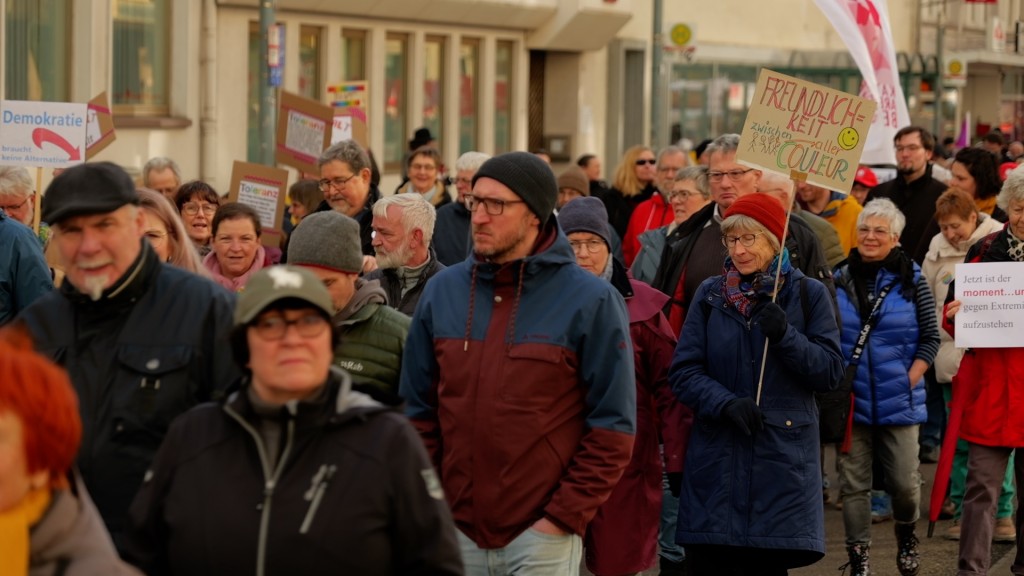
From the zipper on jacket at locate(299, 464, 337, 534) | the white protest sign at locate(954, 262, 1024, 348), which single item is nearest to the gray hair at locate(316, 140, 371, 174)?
the white protest sign at locate(954, 262, 1024, 348)

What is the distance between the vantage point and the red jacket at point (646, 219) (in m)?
12.6

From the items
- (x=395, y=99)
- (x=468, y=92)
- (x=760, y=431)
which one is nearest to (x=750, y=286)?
(x=760, y=431)

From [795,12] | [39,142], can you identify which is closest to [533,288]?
[39,142]

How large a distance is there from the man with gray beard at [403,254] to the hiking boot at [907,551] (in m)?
2.77

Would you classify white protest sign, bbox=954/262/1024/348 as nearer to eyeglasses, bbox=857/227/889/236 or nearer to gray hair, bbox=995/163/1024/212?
gray hair, bbox=995/163/1024/212

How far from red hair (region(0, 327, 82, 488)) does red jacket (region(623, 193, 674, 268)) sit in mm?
9264

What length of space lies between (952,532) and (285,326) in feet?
22.4

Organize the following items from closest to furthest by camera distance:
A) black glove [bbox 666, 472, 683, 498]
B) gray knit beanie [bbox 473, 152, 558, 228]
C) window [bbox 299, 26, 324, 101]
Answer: gray knit beanie [bbox 473, 152, 558, 228] → black glove [bbox 666, 472, 683, 498] → window [bbox 299, 26, 324, 101]

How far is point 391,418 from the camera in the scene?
12.6 ft

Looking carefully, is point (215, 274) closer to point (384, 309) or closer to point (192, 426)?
point (384, 309)

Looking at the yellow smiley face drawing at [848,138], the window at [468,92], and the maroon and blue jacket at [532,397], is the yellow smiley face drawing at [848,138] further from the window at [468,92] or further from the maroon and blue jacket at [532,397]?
the window at [468,92]

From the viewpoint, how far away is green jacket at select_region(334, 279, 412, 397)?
5914mm

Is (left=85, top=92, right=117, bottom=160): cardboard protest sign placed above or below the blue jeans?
above

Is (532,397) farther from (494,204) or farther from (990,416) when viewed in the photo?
(990,416)
